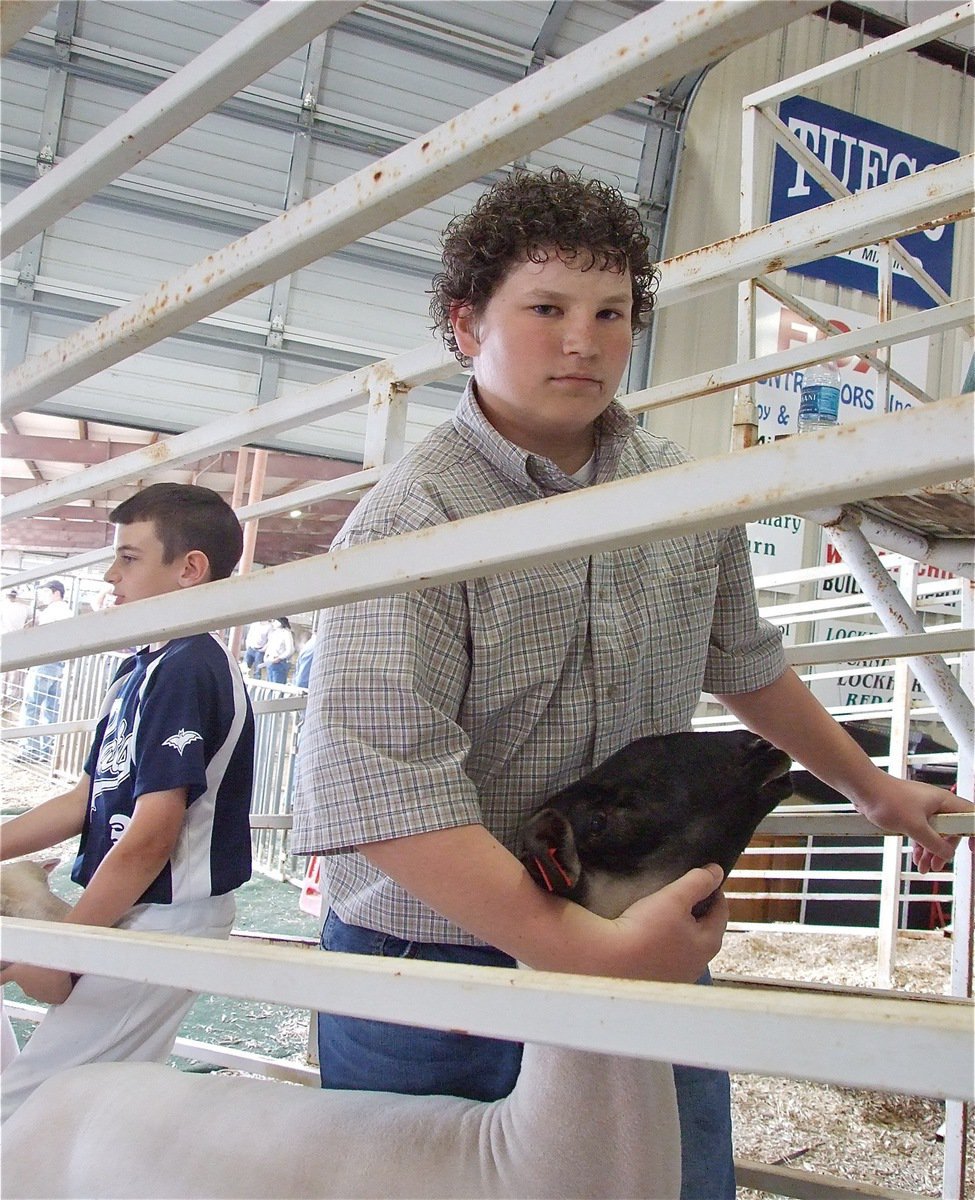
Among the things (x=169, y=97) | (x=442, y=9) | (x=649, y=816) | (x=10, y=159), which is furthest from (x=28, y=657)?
(x=442, y=9)

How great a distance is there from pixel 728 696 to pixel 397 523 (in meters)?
0.71

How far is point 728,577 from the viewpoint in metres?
1.48

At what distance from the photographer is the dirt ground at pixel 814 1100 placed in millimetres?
2656

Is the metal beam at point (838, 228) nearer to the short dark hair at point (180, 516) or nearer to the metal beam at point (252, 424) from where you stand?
the metal beam at point (252, 424)

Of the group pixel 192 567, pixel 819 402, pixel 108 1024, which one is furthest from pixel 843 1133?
pixel 192 567

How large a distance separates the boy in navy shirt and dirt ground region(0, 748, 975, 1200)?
5.09ft

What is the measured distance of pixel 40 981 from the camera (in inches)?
64.2

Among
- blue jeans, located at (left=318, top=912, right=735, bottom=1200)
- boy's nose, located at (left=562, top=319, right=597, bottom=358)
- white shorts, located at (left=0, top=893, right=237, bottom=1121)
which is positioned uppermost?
boy's nose, located at (left=562, top=319, right=597, bottom=358)

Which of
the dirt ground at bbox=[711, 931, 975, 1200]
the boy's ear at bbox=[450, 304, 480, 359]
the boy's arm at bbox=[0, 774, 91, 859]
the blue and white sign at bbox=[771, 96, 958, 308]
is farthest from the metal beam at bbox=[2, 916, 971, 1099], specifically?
the blue and white sign at bbox=[771, 96, 958, 308]

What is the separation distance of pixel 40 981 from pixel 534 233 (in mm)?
1373

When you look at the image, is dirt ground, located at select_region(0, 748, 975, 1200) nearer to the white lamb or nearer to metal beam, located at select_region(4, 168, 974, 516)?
the white lamb

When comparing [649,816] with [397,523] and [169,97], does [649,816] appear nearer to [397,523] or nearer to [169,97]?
[397,523]

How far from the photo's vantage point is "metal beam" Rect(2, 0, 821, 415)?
66 cm

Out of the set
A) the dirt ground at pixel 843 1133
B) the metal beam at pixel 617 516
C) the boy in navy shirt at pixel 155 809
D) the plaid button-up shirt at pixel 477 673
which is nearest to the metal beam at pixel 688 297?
the boy in navy shirt at pixel 155 809
